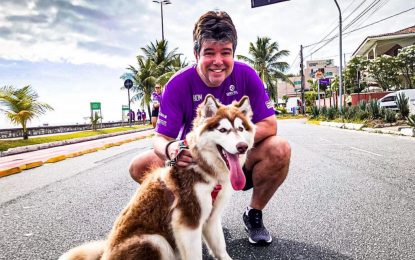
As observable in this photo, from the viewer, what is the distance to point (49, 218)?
3.97m

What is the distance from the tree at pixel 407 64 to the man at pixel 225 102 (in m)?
37.3

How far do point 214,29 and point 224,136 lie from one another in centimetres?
116

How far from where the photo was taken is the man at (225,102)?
2.96 metres

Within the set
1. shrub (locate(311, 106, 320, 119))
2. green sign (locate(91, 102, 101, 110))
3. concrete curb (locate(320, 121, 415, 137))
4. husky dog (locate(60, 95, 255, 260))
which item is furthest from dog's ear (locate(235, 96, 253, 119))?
green sign (locate(91, 102, 101, 110))

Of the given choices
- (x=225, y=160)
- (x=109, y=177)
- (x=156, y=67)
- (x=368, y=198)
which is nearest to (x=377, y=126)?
(x=368, y=198)

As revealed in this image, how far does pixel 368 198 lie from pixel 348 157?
3984 millimetres

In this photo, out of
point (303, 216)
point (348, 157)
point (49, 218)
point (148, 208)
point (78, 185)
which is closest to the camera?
point (148, 208)

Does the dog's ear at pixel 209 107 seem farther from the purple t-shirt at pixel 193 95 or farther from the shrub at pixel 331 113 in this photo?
the shrub at pixel 331 113

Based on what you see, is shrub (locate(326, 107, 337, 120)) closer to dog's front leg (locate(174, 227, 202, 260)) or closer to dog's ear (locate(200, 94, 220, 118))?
dog's ear (locate(200, 94, 220, 118))

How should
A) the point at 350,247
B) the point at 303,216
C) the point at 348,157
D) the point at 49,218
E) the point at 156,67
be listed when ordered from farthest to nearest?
the point at 156,67, the point at 348,157, the point at 49,218, the point at 303,216, the point at 350,247

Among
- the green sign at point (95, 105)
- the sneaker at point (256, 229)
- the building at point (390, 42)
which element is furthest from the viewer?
the building at point (390, 42)

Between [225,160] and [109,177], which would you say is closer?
[225,160]

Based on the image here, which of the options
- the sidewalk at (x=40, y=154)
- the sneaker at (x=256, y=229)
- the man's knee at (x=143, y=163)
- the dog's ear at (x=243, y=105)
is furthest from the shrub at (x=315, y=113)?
the dog's ear at (x=243, y=105)

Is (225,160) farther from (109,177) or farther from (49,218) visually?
(109,177)
